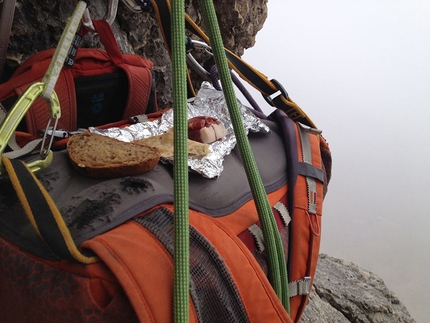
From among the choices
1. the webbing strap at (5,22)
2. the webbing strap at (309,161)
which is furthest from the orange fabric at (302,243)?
the webbing strap at (5,22)

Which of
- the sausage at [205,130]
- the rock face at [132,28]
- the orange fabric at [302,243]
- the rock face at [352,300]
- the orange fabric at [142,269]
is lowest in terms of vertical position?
the rock face at [352,300]

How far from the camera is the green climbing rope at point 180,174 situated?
1.11 ft

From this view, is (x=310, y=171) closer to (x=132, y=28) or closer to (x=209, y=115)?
(x=209, y=115)

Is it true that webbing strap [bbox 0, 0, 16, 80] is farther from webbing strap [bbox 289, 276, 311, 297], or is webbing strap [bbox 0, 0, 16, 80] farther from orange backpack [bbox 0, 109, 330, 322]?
webbing strap [bbox 289, 276, 311, 297]

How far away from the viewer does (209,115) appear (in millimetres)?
775

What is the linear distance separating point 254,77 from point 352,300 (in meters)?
0.87

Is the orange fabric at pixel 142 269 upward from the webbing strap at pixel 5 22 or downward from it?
downward

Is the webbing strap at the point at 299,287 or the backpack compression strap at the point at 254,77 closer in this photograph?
the webbing strap at the point at 299,287

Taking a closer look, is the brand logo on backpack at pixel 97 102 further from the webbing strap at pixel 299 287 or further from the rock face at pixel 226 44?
the webbing strap at pixel 299 287

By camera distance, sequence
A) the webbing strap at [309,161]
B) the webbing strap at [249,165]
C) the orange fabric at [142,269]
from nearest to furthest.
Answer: the orange fabric at [142,269] < the webbing strap at [249,165] < the webbing strap at [309,161]

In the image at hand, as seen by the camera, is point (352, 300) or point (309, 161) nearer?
point (309, 161)

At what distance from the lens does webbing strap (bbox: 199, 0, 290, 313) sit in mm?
442

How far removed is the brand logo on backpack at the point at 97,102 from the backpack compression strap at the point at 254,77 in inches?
7.0

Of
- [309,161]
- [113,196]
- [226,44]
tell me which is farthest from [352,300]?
[113,196]
